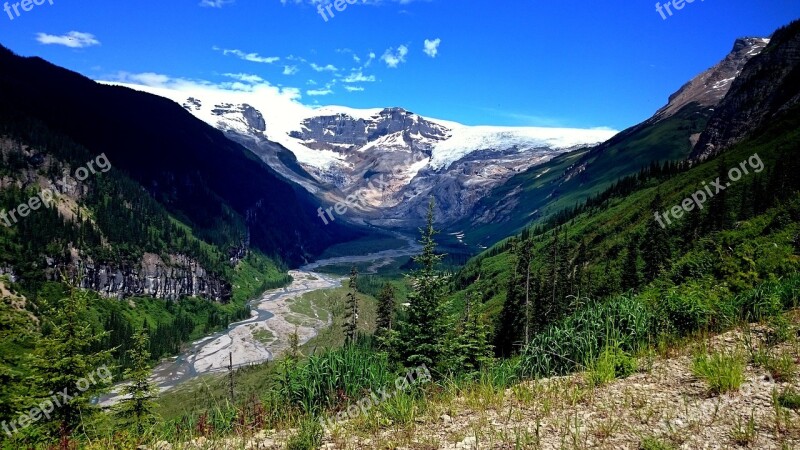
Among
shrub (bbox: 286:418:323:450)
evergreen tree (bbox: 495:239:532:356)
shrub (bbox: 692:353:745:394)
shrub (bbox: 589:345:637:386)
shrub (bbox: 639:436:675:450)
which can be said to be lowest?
evergreen tree (bbox: 495:239:532:356)

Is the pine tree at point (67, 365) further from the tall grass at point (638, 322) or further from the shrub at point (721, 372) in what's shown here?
the shrub at point (721, 372)

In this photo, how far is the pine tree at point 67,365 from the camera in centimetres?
2261

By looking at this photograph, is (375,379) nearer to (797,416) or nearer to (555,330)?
(555,330)

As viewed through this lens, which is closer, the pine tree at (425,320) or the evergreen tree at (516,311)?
the pine tree at (425,320)

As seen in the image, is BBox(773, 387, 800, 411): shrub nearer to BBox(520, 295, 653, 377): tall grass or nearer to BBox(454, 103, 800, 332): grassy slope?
BBox(520, 295, 653, 377): tall grass

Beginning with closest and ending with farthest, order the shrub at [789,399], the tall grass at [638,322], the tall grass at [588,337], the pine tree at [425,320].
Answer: the shrub at [789,399] < the tall grass at [588,337] < the tall grass at [638,322] < the pine tree at [425,320]

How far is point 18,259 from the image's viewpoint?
189 meters

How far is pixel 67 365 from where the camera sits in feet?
74.8

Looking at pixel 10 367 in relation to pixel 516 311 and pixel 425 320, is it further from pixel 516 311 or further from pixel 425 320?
pixel 516 311

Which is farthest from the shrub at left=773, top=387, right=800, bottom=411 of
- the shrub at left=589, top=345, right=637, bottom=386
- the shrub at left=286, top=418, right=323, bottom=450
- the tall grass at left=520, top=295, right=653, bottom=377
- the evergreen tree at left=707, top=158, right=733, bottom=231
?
the evergreen tree at left=707, top=158, right=733, bottom=231

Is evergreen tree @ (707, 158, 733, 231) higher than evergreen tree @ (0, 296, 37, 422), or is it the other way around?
evergreen tree @ (707, 158, 733, 231)

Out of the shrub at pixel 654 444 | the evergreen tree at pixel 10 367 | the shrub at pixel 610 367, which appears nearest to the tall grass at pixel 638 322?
the shrub at pixel 610 367

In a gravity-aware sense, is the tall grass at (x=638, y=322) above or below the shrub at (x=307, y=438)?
above

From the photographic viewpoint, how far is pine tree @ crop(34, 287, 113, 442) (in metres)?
22.6
